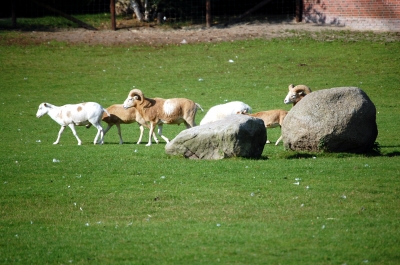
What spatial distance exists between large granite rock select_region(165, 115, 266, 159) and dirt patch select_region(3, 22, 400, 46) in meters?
22.6

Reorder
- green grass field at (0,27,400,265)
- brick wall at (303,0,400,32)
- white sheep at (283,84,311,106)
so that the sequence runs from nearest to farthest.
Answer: green grass field at (0,27,400,265), white sheep at (283,84,311,106), brick wall at (303,0,400,32)

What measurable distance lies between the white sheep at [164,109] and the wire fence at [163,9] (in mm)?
19848

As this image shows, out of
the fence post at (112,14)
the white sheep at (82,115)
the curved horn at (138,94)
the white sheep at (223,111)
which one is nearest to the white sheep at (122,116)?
the curved horn at (138,94)

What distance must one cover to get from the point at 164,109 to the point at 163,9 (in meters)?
21.5

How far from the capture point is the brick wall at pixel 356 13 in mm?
37781

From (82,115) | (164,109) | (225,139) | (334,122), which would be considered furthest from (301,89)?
(82,115)

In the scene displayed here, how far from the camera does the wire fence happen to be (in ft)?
136

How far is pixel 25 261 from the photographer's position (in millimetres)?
9891

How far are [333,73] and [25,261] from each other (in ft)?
83.2

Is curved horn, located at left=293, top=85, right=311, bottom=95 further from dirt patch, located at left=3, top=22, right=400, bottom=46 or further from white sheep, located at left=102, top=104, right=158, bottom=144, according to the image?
dirt patch, located at left=3, top=22, right=400, bottom=46

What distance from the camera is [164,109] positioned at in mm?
21203

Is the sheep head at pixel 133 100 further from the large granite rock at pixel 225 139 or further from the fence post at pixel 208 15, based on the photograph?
the fence post at pixel 208 15

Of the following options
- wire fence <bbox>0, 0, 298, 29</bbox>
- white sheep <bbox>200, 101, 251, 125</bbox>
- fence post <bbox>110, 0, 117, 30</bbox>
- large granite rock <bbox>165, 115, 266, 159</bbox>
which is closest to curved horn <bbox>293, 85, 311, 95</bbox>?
white sheep <bbox>200, 101, 251, 125</bbox>

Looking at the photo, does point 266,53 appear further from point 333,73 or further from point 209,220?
point 209,220
